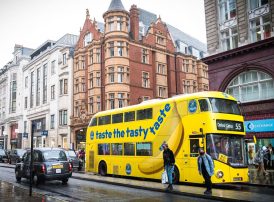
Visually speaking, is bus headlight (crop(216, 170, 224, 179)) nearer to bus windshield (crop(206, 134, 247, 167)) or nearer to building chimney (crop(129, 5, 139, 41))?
bus windshield (crop(206, 134, 247, 167))

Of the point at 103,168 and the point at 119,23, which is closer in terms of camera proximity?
the point at 103,168

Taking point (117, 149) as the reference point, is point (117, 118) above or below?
above

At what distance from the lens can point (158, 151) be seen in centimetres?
1897

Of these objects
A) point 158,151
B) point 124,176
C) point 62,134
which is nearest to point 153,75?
point 62,134

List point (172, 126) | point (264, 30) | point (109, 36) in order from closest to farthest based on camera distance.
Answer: point (172, 126)
point (264, 30)
point (109, 36)

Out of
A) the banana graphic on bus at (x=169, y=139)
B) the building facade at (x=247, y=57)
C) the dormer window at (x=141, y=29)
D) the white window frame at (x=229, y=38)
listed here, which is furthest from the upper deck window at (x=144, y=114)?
the dormer window at (x=141, y=29)

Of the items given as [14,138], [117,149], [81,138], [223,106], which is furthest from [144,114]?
[14,138]

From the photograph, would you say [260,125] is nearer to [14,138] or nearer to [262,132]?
[262,132]

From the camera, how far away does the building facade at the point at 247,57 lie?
25.9m

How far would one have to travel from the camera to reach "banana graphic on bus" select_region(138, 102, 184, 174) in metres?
17.6

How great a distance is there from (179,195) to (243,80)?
1680cm

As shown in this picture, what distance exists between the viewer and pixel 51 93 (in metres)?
55.3

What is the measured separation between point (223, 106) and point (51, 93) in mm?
42687

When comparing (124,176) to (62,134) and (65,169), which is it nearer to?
(65,169)
